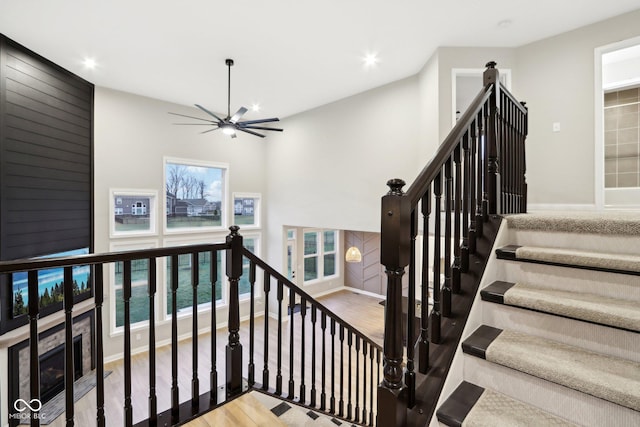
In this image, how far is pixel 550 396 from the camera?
115 centimetres

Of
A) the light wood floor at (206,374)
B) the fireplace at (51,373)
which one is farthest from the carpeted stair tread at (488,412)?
the fireplace at (51,373)

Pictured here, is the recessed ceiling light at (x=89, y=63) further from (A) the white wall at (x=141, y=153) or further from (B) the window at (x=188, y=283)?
(B) the window at (x=188, y=283)

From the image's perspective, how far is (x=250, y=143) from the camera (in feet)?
23.9

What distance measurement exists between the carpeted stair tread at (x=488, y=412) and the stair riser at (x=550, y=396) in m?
0.03

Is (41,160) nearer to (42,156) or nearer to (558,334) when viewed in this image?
(42,156)

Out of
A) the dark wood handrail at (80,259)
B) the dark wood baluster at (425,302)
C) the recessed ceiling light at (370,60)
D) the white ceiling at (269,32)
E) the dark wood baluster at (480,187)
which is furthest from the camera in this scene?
the recessed ceiling light at (370,60)

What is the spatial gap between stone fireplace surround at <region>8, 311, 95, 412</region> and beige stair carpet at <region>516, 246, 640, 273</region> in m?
4.46

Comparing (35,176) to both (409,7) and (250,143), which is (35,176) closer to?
(250,143)

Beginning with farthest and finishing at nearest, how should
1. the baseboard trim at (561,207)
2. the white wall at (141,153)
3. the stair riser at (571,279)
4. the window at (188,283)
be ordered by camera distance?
the window at (188,283) < the white wall at (141,153) < the baseboard trim at (561,207) < the stair riser at (571,279)

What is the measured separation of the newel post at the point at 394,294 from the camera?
1.08 meters

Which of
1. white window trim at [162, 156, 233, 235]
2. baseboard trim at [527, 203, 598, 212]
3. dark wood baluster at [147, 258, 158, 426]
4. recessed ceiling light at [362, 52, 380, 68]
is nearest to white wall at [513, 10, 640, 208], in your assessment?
baseboard trim at [527, 203, 598, 212]

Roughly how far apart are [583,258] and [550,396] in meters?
0.67

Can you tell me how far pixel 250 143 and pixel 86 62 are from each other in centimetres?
346

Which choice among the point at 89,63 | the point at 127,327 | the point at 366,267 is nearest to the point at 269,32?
the point at 89,63
